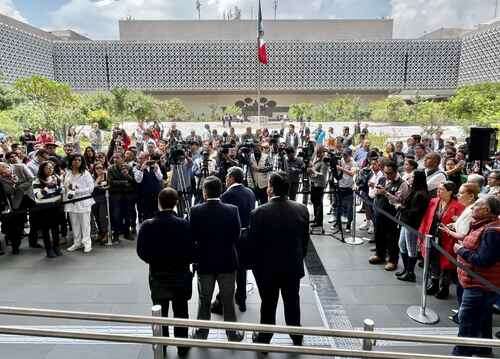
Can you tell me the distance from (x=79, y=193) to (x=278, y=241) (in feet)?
12.7

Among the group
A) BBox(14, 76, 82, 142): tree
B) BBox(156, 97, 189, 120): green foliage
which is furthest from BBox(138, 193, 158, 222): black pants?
BBox(156, 97, 189, 120): green foliage

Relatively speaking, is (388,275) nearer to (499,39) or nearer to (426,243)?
(426,243)

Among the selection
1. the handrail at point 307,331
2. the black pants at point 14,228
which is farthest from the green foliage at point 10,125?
the handrail at point 307,331

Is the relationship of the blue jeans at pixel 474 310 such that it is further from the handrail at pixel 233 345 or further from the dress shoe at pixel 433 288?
the handrail at pixel 233 345

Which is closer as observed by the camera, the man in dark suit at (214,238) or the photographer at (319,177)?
the man in dark suit at (214,238)

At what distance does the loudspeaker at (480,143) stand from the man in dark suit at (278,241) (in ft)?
16.7

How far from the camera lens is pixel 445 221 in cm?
408

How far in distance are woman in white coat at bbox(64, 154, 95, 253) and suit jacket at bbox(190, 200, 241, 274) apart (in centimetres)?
333

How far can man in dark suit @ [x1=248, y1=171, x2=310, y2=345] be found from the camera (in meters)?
3.14

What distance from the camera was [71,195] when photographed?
574 centimetres

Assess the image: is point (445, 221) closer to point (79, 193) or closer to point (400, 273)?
point (400, 273)

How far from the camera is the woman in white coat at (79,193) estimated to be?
5750mm

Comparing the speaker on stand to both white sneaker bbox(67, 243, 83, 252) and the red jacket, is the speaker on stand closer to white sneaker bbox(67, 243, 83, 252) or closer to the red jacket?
the red jacket

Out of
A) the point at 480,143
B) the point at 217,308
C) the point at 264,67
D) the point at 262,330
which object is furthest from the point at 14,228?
the point at 264,67
